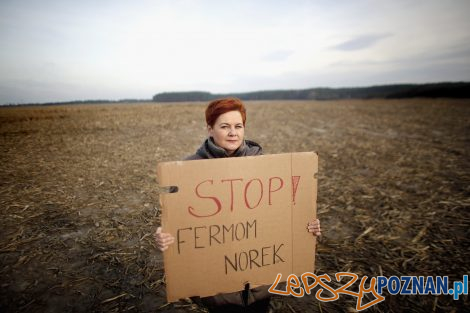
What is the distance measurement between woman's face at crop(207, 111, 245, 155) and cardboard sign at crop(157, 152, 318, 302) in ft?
1.76

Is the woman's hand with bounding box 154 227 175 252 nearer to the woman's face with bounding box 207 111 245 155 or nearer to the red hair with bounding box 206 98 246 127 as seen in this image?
the woman's face with bounding box 207 111 245 155

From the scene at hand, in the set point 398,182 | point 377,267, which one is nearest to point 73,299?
point 377,267

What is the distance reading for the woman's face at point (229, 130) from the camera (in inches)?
82.6

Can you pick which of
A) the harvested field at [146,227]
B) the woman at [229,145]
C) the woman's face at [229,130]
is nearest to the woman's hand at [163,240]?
the woman at [229,145]

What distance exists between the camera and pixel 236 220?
1.71 m

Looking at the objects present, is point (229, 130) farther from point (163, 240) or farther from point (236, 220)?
point (163, 240)

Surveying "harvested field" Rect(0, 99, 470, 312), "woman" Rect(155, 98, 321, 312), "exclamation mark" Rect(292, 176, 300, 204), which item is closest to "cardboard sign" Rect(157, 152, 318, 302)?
"exclamation mark" Rect(292, 176, 300, 204)

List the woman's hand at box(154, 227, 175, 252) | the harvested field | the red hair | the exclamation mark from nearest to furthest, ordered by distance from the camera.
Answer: the woman's hand at box(154, 227, 175, 252)
the exclamation mark
the red hair
the harvested field

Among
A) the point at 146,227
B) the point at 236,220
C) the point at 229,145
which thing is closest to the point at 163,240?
the point at 236,220

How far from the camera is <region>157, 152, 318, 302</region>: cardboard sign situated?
5.25 ft

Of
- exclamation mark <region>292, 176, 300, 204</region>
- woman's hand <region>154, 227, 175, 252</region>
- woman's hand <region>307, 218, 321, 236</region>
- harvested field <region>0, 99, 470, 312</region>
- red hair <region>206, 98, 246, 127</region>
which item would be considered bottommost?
harvested field <region>0, 99, 470, 312</region>

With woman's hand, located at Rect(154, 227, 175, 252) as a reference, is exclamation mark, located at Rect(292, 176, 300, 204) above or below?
above

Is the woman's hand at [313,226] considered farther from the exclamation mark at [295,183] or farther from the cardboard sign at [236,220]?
the exclamation mark at [295,183]

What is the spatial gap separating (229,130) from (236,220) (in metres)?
0.78
